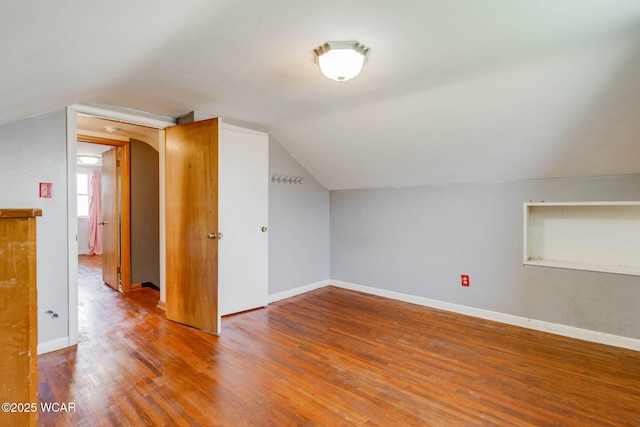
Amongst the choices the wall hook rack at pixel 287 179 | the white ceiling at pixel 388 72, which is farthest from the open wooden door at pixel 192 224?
the wall hook rack at pixel 287 179

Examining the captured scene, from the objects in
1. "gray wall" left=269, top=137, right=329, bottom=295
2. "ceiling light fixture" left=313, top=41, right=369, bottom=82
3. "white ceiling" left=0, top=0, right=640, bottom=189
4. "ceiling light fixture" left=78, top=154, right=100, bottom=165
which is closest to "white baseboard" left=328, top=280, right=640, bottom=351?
"gray wall" left=269, top=137, right=329, bottom=295

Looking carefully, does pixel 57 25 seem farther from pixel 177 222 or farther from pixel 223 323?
pixel 223 323

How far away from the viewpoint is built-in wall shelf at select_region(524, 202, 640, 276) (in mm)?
2783

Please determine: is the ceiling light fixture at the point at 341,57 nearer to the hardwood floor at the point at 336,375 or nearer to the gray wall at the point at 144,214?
the hardwood floor at the point at 336,375

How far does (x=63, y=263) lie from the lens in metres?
2.62

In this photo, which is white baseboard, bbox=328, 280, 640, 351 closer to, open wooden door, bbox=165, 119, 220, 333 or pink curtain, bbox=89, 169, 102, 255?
open wooden door, bbox=165, 119, 220, 333

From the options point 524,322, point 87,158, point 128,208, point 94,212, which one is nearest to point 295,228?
point 128,208

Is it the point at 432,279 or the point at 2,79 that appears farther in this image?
the point at 432,279

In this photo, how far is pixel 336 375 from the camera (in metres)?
2.21

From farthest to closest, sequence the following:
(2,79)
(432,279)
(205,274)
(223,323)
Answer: (432,279) < (223,323) < (205,274) < (2,79)

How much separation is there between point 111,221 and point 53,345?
2.42 m

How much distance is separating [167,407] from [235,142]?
247 cm

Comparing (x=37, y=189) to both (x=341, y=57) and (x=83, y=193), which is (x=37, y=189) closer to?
(x=341, y=57)

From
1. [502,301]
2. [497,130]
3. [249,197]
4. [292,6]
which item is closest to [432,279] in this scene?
[502,301]
